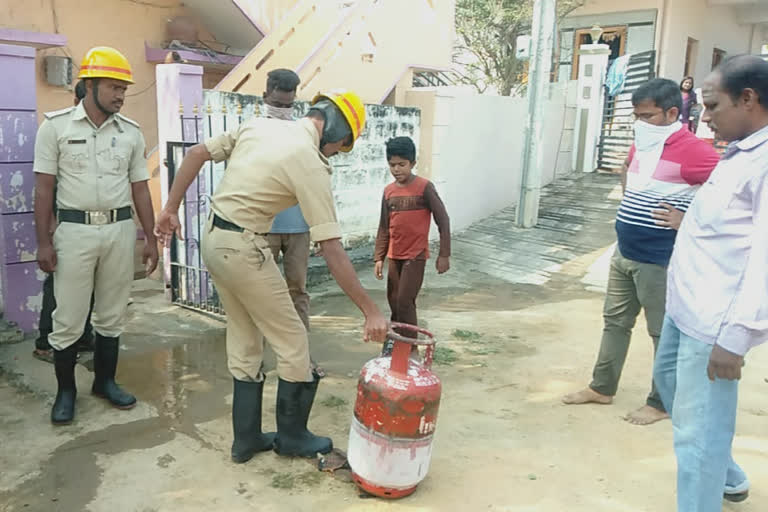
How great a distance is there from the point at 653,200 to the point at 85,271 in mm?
3093

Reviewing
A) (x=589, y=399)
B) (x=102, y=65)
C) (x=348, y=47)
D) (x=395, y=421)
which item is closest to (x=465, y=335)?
(x=589, y=399)

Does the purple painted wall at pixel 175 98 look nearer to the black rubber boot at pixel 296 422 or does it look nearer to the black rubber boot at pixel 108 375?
the black rubber boot at pixel 108 375

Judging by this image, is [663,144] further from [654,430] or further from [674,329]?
[654,430]

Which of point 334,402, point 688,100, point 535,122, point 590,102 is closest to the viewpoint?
point 334,402

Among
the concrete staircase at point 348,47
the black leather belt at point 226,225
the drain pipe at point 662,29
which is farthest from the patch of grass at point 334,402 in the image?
the drain pipe at point 662,29

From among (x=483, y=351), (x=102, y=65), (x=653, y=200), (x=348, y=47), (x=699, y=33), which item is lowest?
(x=483, y=351)

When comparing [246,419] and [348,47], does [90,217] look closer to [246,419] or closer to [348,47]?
[246,419]

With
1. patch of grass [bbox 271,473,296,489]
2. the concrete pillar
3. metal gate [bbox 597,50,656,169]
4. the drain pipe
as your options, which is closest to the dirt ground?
patch of grass [bbox 271,473,296,489]

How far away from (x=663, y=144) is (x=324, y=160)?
185 cm

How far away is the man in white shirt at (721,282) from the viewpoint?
2.05m

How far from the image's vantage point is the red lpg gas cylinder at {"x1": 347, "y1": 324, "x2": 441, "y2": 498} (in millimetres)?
2666

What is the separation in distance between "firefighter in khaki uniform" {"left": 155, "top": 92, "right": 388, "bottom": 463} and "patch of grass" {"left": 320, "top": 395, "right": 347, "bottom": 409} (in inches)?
26.1

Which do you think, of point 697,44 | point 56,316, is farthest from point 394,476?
point 697,44

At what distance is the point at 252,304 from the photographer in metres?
2.85
